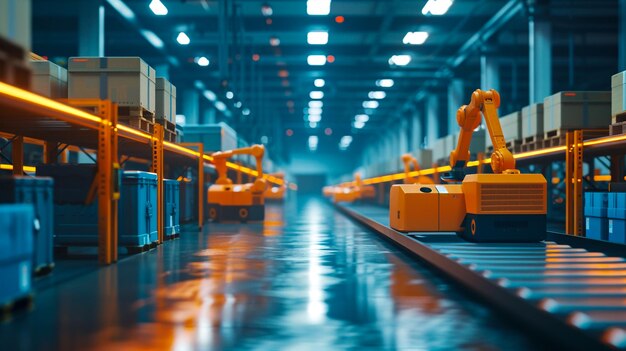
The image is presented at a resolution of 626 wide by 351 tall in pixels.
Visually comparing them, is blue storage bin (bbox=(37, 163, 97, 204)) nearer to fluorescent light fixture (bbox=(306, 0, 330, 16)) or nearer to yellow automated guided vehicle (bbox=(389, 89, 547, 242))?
yellow automated guided vehicle (bbox=(389, 89, 547, 242))

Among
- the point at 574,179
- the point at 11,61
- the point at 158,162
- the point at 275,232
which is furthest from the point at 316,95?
the point at 11,61

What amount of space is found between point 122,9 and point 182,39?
12.1 ft

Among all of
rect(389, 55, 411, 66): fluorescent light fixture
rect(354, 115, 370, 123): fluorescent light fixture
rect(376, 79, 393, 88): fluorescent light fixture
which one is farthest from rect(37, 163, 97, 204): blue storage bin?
rect(354, 115, 370, 123): fluorescent light fixture

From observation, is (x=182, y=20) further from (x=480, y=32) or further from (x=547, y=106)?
(x=547, y=106)

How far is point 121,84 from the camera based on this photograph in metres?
8.30

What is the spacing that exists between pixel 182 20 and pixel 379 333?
18019 mm

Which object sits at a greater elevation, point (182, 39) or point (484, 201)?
point (182, 39)

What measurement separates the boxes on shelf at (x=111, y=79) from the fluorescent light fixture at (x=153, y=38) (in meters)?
11.9

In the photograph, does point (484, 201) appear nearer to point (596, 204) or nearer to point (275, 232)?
point (596, 204)

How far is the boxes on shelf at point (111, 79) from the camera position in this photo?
8.24 m

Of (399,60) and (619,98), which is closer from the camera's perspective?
(619,98)

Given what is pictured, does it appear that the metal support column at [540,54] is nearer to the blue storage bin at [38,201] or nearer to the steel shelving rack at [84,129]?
the steel shelving rack at [84,129]

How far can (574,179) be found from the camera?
915 centimetres

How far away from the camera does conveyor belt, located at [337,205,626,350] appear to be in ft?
11.2
